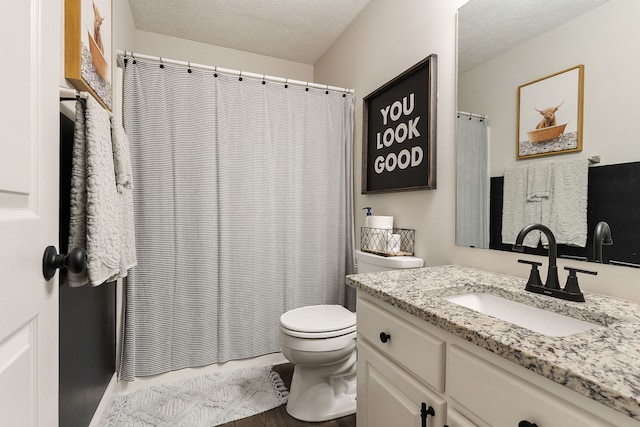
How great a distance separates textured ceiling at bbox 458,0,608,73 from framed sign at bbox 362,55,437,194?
0.65 ft

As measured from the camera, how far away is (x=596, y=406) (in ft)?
1.68

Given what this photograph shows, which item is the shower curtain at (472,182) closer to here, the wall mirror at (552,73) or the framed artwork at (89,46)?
the wall mirror at (552,73)

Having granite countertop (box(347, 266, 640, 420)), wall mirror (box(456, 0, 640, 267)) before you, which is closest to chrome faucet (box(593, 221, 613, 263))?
wall mirror (box(456, 0, 640, 267))

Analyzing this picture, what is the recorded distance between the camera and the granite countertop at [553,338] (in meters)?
0.51

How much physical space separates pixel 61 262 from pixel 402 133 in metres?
1.67

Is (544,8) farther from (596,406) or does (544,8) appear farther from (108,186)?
(108,186)

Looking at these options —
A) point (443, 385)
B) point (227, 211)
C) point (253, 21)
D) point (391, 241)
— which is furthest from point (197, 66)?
point (443, 385)

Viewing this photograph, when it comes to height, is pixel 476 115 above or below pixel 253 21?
below

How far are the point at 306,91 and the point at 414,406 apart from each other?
6.52 feet

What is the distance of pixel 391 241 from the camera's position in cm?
175

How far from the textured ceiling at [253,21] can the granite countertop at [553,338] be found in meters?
1.99

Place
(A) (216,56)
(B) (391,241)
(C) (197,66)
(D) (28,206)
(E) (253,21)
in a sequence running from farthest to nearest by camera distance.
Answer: (A) (216,56) → (E) (253,21) → (C) (197,66) → (B) (391,241) → (D) (28,206)

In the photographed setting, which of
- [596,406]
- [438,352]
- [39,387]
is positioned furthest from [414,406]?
[39,387]

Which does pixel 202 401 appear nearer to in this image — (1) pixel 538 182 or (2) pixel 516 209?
(2) pixel 516 209
